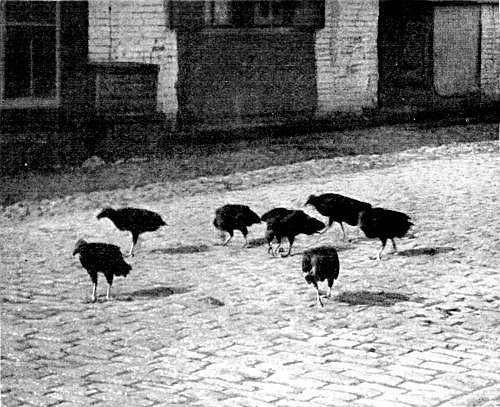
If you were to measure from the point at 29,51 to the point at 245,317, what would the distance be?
7074 millimetres

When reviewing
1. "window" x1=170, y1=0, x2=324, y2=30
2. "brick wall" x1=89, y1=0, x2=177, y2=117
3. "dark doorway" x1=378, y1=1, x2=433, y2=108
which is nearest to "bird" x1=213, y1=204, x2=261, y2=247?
"brick wall" x1=89, y1=0, x2=177, y2=117

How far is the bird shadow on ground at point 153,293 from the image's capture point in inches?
279

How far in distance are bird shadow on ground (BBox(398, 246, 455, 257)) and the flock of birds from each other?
0.10 metres

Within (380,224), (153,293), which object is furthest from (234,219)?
(153,293)

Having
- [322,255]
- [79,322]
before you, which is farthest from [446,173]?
[79,322]

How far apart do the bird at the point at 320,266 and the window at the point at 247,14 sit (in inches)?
319

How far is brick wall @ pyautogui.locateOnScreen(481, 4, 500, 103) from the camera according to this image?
18641mm

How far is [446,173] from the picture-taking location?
497 inches

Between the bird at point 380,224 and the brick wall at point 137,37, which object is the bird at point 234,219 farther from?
the brick wall at point 137,37

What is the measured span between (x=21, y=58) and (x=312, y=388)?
331 inches

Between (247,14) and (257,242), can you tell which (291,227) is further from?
(247,14)

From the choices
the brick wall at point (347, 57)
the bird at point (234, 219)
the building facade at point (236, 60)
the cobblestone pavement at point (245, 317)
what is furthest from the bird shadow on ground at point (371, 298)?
the brick wall at point (347, 57)

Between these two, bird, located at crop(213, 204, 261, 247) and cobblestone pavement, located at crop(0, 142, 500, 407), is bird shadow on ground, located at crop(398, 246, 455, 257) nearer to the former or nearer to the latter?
cobblestone pavement, located at crop(0, 142, 500, 407)

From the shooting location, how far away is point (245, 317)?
6578 millimetres
